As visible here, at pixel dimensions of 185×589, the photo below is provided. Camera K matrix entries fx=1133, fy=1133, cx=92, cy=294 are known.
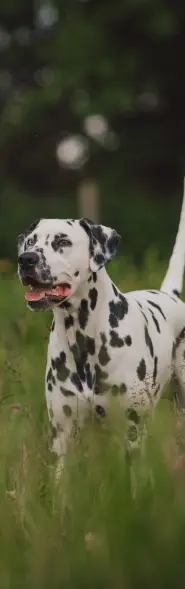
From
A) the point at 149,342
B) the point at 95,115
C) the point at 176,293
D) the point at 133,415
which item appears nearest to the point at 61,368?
the point at 133,415

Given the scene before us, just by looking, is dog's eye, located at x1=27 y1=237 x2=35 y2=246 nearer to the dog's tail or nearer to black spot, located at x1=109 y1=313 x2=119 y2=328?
black spot, located at x1=109 y1=313 x2=119 y2=328

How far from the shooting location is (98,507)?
318cm

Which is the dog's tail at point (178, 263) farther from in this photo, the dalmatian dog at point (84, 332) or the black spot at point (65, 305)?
the black spot at point (65, 305)

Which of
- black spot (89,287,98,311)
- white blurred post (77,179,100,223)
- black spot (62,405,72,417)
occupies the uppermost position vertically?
black spot (89,287,98,311)

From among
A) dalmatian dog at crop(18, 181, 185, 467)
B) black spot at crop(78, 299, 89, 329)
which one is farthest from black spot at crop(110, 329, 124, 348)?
black spot at crop(78, 299, 89, 329)

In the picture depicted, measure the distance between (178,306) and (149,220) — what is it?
1528cm

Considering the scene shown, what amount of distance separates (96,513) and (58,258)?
1.65 meters

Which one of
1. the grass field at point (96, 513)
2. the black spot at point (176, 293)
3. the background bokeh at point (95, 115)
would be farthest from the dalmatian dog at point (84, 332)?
the background bokeh at point (95, 115)

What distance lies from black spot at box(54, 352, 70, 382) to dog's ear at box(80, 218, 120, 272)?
42 centimetres

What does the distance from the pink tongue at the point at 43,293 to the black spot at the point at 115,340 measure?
1.11ft

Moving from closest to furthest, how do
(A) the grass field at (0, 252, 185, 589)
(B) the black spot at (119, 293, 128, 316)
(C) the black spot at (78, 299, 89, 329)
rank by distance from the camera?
(A) the grass field at (0, 252, 185, 589), (C) the black spot at (78, 299, 89, 329), (B) the black spot at (119, 293, 128, 316)

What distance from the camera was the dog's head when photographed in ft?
14.9

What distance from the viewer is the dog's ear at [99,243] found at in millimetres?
4746

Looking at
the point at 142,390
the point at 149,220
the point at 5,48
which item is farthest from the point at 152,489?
the point at 5,48
